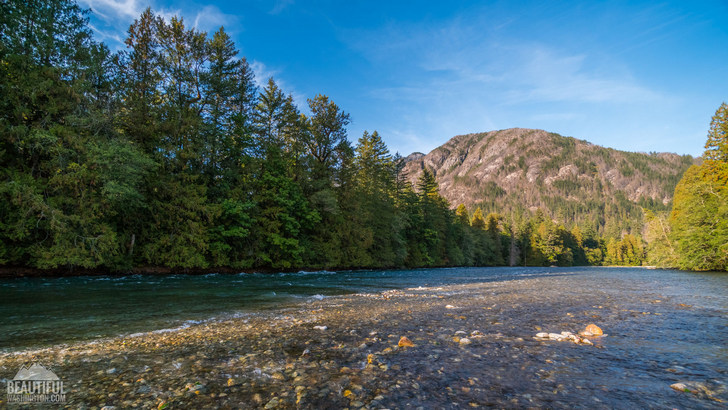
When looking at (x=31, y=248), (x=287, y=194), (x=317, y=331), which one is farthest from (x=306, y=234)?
(x=317, y=331)

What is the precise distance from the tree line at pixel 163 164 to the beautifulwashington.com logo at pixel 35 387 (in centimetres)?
1849

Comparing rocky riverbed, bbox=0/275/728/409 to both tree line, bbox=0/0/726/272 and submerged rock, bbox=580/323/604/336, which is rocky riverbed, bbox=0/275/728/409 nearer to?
submerged rock, bbox=580/323/604/336

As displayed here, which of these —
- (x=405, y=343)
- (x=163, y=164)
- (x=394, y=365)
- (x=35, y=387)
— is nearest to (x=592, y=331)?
(x=405, y=343)

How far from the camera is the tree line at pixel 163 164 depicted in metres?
17.7

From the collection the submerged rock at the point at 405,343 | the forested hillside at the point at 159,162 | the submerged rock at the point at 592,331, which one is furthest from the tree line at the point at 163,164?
the submerged rock at the point at 592,331

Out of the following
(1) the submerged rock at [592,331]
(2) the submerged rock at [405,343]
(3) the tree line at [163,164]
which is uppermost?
(3) the tree line at [163,164]

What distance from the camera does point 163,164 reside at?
24.2 meters

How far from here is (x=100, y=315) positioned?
7.62 m

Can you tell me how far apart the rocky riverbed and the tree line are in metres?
18.2

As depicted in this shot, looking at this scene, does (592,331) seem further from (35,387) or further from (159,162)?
(159,162)

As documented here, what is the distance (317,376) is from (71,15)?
1176 inches

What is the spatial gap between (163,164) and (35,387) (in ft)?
80.6

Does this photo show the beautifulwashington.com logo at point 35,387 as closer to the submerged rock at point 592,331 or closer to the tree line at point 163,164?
the submerged rock at point 592,331

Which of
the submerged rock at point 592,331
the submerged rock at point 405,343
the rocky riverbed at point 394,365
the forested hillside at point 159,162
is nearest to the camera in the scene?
the rocky riverbed at point 394,365
